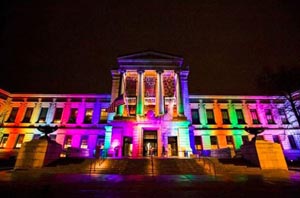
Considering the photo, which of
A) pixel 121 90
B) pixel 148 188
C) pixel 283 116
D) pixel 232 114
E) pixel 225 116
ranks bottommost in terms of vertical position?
pixel 148 188

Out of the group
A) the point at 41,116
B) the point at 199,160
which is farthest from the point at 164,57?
the point at 41,116

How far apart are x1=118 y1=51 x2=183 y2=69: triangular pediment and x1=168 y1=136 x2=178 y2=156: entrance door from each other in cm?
1189

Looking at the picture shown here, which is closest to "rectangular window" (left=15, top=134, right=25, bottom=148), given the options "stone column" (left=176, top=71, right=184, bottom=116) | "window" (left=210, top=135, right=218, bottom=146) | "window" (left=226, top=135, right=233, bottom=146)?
"stone column" (left=176, top=71, right=184, bottom=116)

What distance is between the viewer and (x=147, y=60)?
2714 centimetres

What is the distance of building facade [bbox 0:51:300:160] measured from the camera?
75.4 ft

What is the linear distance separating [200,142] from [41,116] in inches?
1175

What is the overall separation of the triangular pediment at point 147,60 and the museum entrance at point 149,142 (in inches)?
431

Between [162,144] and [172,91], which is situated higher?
[172,91]

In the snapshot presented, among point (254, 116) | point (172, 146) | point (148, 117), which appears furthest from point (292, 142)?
point (148, 117)

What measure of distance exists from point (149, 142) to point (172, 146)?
336 centimetres

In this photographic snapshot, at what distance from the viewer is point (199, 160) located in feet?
47.4

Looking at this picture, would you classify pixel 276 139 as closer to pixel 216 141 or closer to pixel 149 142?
pixel 216 141

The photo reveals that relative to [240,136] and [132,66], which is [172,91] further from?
[240,136]

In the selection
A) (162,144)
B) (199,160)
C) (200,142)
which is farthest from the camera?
(200,142)
